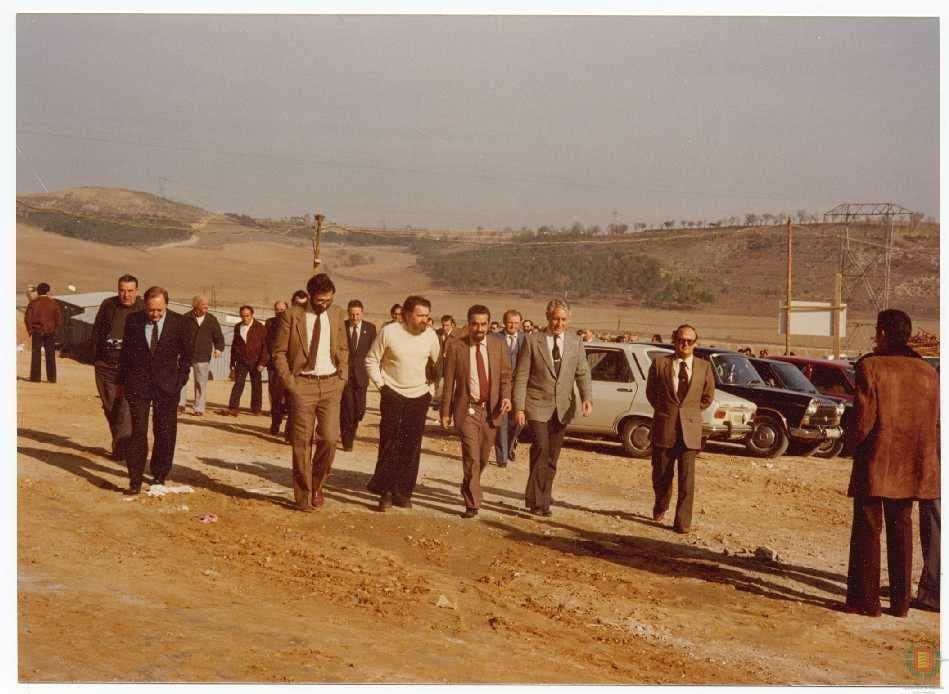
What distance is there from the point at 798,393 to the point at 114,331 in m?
10.4

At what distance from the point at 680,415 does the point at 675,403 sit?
13 cm

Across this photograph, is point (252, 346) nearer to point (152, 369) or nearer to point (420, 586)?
point (152, 369)

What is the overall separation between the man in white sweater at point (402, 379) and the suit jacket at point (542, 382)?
87 cm

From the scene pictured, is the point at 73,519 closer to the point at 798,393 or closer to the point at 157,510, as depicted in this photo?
the point at 157,510

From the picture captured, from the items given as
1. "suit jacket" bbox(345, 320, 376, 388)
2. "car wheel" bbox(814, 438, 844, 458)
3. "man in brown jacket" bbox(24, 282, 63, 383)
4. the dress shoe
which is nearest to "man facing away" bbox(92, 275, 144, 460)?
the dress shoe

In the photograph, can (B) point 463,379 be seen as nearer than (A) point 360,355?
Yes

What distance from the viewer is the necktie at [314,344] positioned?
35.2ft

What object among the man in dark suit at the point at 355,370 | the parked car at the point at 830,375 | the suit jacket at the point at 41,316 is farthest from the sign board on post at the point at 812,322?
the man in dark suit at the point at 355,370

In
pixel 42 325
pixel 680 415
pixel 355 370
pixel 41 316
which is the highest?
pixel 41 316

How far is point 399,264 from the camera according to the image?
4008 inches

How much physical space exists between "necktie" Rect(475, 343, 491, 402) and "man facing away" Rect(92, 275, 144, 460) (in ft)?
10.4

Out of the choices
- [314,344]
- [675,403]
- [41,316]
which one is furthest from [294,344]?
[41,316]

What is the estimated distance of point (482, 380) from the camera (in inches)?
441

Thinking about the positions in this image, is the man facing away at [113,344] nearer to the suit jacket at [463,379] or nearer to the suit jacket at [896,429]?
the suit jacket at [463,379]
